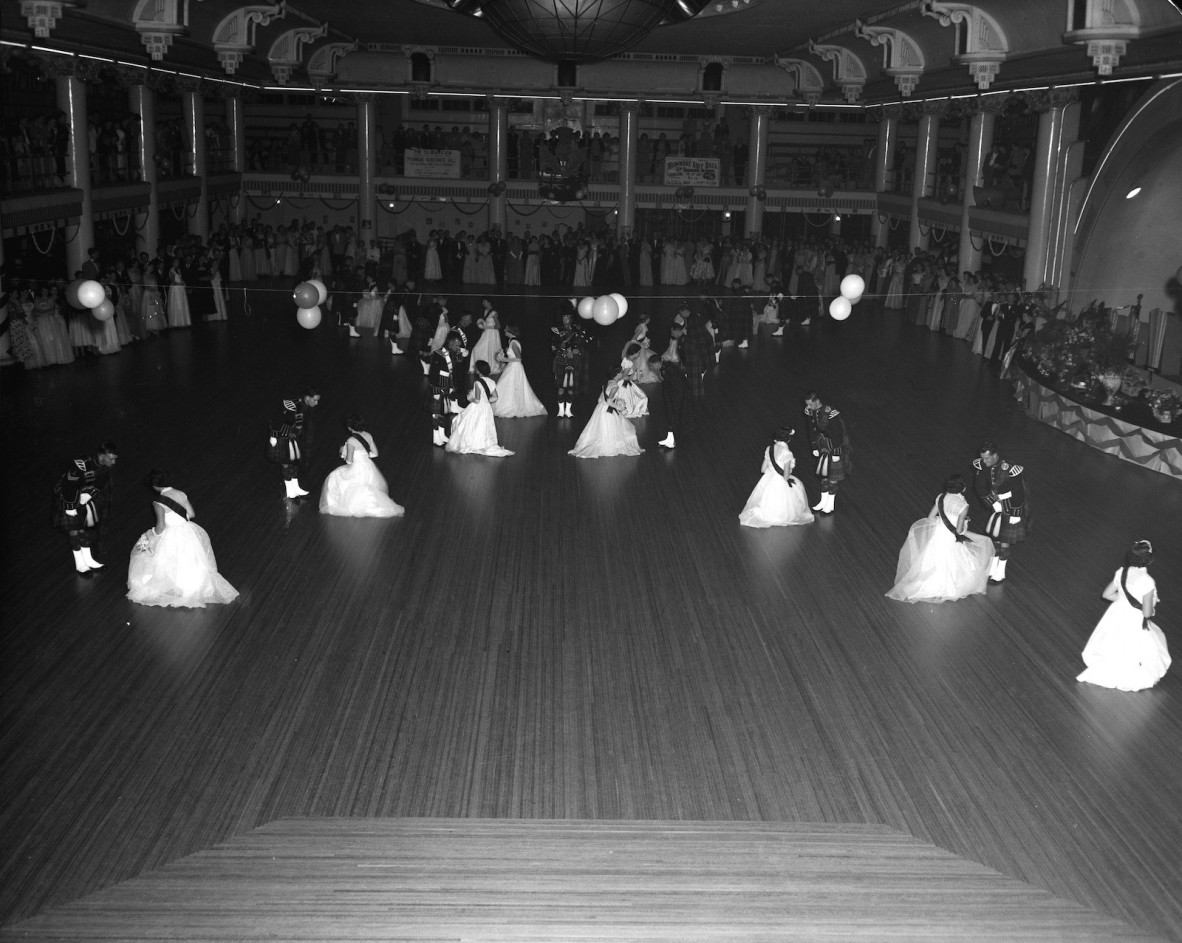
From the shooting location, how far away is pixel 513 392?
15.4 meters

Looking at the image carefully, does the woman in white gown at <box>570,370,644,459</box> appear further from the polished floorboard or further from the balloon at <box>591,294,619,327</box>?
the polished floorboard

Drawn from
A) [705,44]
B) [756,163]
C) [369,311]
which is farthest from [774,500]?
[756,163]

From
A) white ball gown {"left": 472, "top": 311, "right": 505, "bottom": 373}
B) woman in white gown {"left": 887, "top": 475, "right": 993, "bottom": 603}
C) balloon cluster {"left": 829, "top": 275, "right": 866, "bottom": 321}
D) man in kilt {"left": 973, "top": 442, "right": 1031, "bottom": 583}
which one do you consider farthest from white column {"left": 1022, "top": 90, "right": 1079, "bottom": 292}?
woman in white gown {"left": 887, "top": 475, "right": 993, "bottom": 603}

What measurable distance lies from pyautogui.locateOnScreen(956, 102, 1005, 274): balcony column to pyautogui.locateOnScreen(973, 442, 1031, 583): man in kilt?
15.2 meters

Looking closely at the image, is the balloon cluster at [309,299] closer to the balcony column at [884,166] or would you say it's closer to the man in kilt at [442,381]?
the man in kilt at [442,381]

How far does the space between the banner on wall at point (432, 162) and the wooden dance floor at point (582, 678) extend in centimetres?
1887

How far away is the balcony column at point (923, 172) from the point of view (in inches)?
1041

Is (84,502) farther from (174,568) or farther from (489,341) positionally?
(489,341)

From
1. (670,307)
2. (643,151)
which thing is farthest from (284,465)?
(643,151)

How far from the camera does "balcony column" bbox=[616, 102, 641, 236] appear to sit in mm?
30609

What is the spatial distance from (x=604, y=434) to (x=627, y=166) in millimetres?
19228

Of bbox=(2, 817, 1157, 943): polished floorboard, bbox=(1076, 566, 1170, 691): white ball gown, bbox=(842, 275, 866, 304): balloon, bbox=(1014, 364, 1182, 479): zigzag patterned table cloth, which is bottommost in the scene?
bbox=(2, 817, 1157, 943): polished floorboard

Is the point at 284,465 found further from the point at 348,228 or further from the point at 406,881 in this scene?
the point at 348,228

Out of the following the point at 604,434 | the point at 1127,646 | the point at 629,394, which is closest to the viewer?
the point at 1127,646
